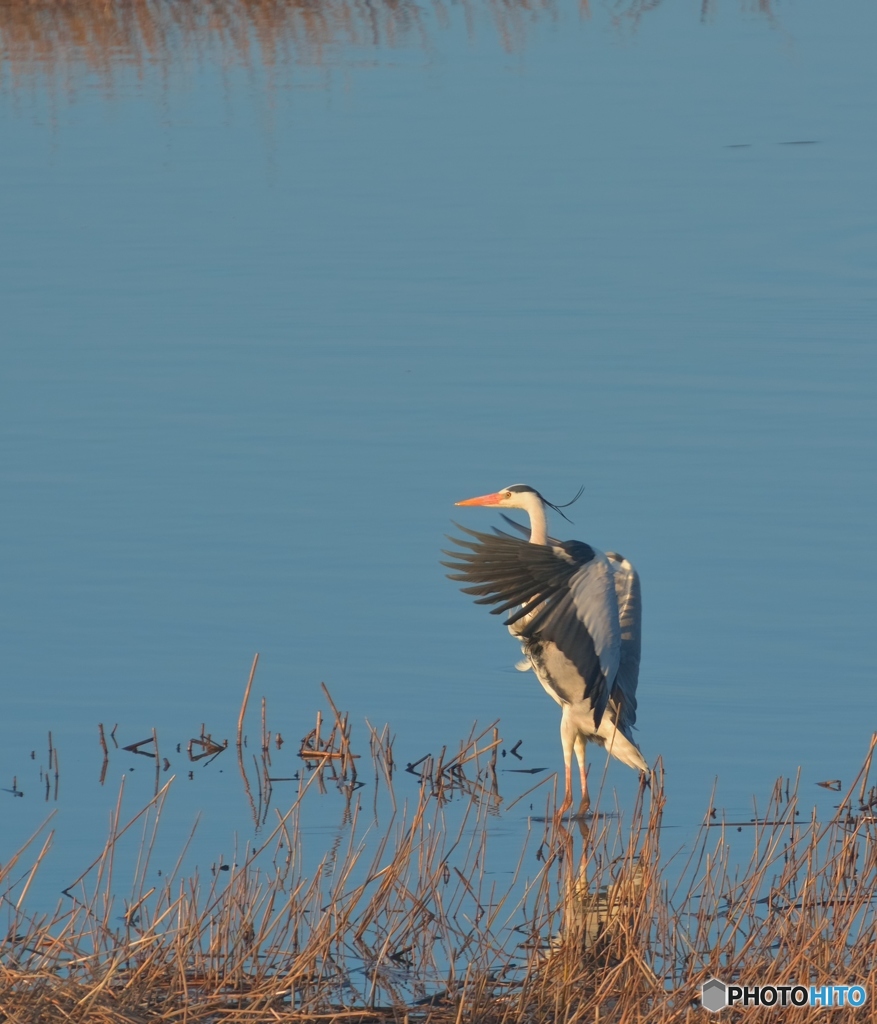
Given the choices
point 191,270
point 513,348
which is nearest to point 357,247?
point 191,270

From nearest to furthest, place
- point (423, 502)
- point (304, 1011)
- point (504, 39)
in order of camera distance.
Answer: point (304, 1011)
point (423, 502)
point (504, 39)

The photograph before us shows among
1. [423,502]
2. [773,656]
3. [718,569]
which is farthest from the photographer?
[423,502]

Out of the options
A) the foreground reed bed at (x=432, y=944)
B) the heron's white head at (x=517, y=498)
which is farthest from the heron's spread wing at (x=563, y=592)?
the foreground reed bed at (x=432, y=944)

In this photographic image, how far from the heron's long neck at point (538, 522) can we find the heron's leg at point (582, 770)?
31.0 inches

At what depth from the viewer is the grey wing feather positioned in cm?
720

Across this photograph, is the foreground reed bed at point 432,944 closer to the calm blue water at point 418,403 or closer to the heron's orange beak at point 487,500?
the calm blue water at point 418,403

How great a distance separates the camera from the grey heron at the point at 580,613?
696cm

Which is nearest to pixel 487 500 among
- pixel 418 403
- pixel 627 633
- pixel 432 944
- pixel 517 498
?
pixel 517 498

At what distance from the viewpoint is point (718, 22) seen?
2200cm

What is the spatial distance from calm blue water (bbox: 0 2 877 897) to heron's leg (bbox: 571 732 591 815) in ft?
0.52

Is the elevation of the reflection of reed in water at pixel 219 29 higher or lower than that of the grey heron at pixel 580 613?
higher

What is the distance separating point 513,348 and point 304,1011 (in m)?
7.61

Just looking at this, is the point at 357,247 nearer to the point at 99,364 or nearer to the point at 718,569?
the point at 99,364

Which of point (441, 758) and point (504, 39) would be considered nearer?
point (441, 758)
